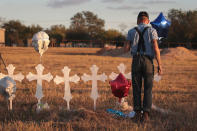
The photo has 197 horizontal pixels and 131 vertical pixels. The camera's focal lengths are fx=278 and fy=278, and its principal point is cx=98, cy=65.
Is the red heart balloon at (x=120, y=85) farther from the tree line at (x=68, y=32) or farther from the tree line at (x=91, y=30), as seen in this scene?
the tree line at (x=68, y=32)

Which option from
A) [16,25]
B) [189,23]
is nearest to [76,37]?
[16,25]

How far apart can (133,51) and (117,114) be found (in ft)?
4.51

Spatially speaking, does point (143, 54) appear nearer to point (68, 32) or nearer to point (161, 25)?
point (161, 25)

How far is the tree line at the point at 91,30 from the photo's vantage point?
211 feet

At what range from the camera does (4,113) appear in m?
5.81

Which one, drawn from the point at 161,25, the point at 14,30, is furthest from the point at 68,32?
the point at 161,25

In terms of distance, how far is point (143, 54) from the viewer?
208 inches

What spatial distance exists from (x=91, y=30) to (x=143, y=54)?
10623 cm

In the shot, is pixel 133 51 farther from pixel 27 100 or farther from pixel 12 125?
pixel 27 100

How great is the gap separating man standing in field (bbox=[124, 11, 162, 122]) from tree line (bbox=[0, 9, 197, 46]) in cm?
5848

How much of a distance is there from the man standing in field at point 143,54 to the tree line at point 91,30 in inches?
2302

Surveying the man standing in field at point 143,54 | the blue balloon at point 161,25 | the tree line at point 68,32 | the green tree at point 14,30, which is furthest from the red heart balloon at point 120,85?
the green tree at point 14,30

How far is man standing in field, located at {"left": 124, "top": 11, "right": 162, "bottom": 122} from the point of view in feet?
17.3

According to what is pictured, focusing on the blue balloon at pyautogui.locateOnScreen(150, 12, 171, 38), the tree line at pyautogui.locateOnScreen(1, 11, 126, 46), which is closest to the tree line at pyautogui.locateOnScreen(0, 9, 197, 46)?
the tree line at pyautogui.locateOnScreen(1, 11, 126, 46)
